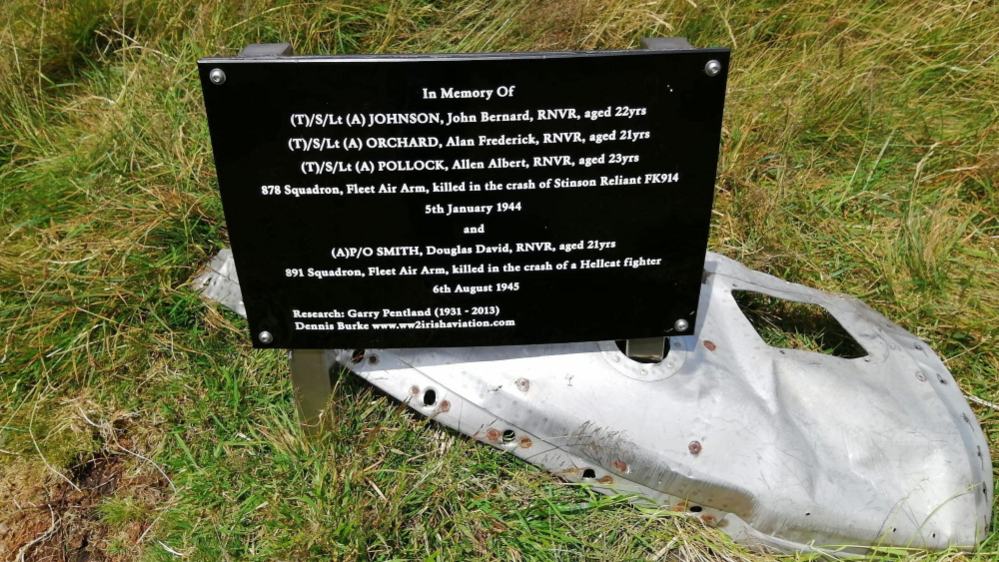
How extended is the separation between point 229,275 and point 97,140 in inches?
38.5

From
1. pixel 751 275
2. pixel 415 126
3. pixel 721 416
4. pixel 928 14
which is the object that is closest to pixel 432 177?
pixel 415 126

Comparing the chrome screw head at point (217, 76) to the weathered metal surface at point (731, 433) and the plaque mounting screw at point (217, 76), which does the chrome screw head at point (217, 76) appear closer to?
the plaque mounting screw at point (217, 76)

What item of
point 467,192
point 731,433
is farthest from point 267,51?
point 731,433

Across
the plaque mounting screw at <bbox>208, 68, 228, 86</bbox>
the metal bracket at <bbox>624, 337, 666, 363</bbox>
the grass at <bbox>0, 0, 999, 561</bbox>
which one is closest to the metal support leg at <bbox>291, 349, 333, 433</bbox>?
the grass at <bbox>0, 0, 999, 561</bbox>

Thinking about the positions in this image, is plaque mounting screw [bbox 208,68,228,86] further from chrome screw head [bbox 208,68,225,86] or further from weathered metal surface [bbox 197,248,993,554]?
weathered metal surface [bbox 197,248,993,554]

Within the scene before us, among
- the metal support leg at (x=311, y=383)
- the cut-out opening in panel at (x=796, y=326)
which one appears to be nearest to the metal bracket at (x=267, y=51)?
the metal support leg at (x=311, y=383)

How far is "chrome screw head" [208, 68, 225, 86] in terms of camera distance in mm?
1603

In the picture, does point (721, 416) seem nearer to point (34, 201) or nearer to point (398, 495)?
point (398, 495)

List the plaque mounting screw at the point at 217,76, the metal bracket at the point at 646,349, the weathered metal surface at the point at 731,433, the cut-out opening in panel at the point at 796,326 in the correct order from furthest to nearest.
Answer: the cut-out opening in panel at the point at 796,326 < the metal bracket at the point at 646,349 < the weathered metal surface at the point at 731,433 < the plaque mounting screw at the point at 217,76

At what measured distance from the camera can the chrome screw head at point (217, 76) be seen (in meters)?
1.60

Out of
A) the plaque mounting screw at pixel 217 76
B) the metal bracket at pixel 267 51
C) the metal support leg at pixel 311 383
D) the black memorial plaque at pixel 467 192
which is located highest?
the metal bracket at pixel 267 51

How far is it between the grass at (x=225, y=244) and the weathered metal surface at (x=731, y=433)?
0.10 meters

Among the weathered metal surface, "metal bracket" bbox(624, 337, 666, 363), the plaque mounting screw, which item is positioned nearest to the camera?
the plaque mounting screw

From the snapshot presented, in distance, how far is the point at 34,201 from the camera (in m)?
2.84
